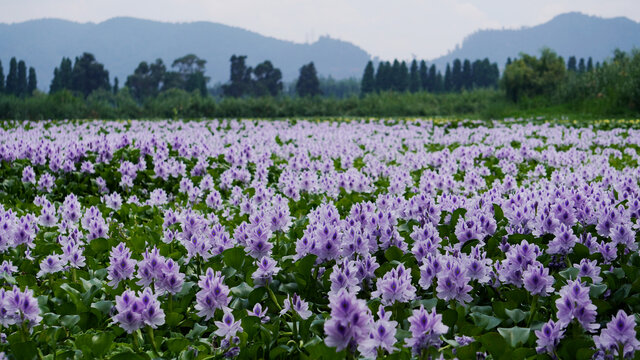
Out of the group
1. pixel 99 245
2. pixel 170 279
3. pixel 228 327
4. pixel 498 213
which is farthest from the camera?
pixel 498 213

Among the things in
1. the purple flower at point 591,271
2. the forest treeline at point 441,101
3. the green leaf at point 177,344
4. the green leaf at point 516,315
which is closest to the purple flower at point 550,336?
the green leaf at point 516,315

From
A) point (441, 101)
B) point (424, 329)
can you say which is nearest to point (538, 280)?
point (424, 329)

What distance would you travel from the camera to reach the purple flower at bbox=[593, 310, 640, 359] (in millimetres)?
1824

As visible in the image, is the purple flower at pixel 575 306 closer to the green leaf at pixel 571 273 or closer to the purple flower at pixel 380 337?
the green leaf at pixel 571 273

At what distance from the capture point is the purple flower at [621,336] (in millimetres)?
1824

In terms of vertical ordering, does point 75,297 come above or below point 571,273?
below

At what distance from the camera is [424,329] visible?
1.76 m

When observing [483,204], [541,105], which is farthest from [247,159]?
[541,105]

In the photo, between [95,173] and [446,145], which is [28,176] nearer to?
[95,173]

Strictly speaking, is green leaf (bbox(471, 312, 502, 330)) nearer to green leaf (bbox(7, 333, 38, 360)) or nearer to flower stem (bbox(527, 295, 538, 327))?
flower stem (bbox(527, 295, 538, 327))

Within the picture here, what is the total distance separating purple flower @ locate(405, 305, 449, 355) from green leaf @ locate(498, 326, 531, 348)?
1.31ft

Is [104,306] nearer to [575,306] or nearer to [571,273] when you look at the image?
[575,306]

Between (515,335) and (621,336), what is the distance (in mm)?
372

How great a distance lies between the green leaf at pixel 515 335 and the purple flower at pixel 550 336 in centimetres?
6
